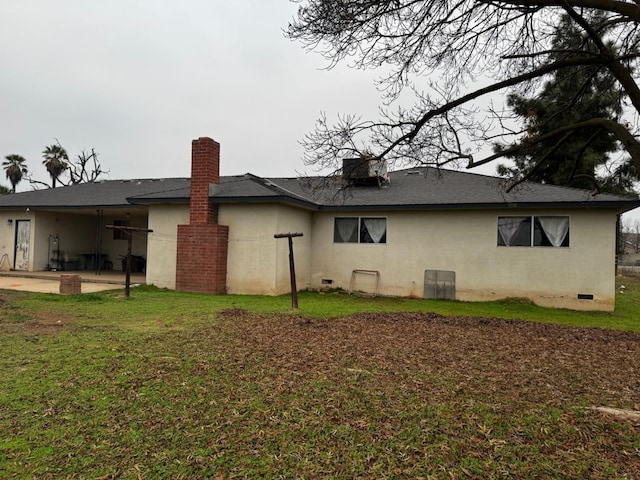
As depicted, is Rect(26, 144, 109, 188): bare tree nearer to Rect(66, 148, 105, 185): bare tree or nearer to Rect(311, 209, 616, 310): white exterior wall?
Rect(66, 148, 105, 185): bare tree

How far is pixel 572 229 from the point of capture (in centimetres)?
1098

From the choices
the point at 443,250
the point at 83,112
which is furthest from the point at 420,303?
the point at 83,112

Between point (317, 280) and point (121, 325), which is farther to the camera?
point (317, 280)

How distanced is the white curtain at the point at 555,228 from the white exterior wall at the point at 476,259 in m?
0.16

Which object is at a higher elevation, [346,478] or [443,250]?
[443,250]

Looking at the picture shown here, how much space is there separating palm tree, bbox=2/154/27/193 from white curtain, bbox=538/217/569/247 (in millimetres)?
42311

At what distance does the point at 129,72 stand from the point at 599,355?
1716 centimetres

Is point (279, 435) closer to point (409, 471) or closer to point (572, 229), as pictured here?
point (409, 471)

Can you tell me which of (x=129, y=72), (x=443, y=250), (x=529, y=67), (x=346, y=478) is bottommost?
(x=346, y=478)

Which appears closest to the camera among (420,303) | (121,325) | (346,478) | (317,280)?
(346,478)

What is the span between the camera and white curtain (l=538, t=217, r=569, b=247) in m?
11.1

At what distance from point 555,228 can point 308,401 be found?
996 centimetres

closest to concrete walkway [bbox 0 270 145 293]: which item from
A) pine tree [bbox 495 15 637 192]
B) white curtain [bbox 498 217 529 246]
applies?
white curtain [bbox 498 217 529 246]

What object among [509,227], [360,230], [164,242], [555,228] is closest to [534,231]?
[555,228]
